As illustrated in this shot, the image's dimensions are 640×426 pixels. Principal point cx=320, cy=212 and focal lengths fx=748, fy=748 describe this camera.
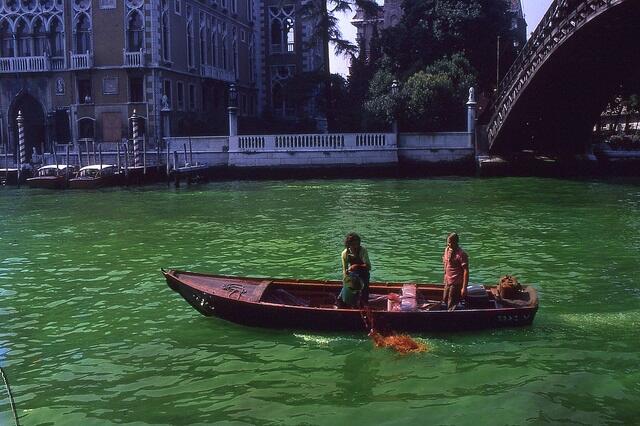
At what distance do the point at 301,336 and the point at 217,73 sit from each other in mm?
35983

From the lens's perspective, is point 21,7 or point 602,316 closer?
point 602,316

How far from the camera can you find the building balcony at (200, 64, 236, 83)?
41244 millimetres

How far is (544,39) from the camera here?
25.9m

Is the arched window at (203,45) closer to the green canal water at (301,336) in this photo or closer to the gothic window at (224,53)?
the gothic window at (224,53)

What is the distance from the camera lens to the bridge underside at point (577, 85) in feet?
78.4

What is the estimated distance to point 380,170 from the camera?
1266 inches

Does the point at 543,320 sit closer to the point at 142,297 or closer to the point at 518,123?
the point at 142,297

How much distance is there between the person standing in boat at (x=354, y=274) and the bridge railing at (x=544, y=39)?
51.8ft

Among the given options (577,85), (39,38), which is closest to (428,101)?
(577,85)

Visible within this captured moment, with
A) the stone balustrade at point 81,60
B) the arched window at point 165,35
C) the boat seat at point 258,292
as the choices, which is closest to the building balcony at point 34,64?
the stone balustrade at point 81,60

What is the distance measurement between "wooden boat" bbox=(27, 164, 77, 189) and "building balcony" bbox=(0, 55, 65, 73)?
761cm

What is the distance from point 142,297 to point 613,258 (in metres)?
8.01

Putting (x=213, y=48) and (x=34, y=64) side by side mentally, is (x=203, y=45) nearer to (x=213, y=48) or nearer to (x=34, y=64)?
(x=213, y=48)

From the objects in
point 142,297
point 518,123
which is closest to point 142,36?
point 518,123
